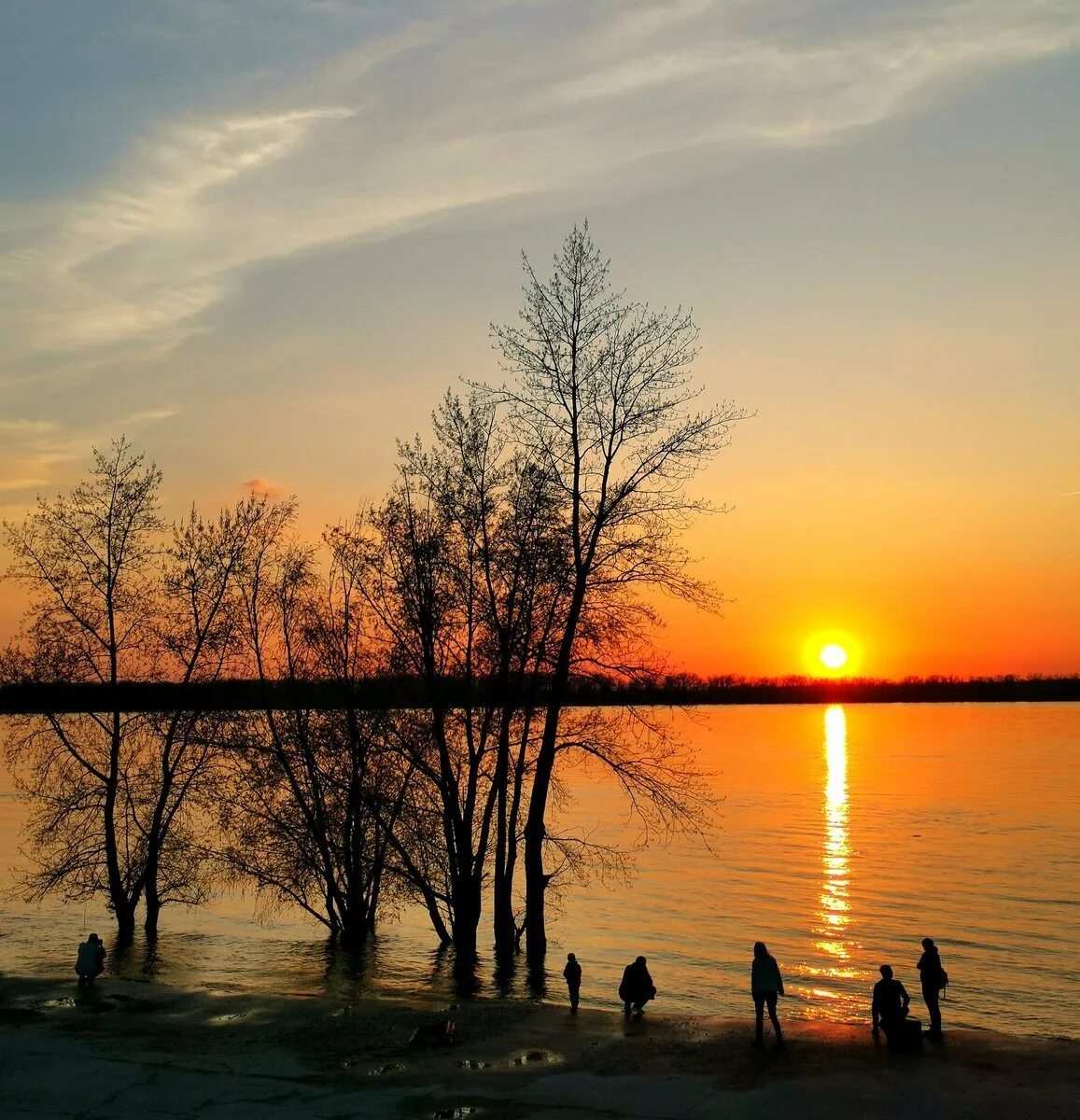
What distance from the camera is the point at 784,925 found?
47.7 m

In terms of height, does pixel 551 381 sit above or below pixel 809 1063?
above

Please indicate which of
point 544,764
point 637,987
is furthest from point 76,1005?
point 637,987

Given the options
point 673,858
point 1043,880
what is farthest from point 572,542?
point 673,858

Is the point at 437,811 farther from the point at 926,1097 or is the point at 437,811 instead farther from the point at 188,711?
the point at 926,1097

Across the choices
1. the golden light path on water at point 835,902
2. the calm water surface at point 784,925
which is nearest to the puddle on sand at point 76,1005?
the calm water surface at point 784,925

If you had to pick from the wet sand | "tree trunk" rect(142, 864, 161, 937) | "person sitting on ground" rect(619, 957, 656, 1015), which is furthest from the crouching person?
"tree trunk" rect(142, 864, 161, 937)

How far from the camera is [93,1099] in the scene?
19.4m

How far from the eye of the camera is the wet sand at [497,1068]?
59.8ft

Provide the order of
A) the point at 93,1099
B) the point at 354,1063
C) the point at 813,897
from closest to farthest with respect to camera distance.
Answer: the point at 93,1099, the point at 354,1063, the point at 813,897

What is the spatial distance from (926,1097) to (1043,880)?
44.1 m

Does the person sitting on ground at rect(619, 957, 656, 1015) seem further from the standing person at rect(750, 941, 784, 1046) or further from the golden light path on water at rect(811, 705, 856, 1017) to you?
the golden light path on water at rect(811, 705, 856, 1017)

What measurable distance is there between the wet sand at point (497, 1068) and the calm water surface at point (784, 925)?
614cm

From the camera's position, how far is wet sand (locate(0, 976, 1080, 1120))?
59.8ft

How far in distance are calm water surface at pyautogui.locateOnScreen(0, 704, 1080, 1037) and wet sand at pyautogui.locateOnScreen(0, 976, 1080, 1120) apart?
6.14m
